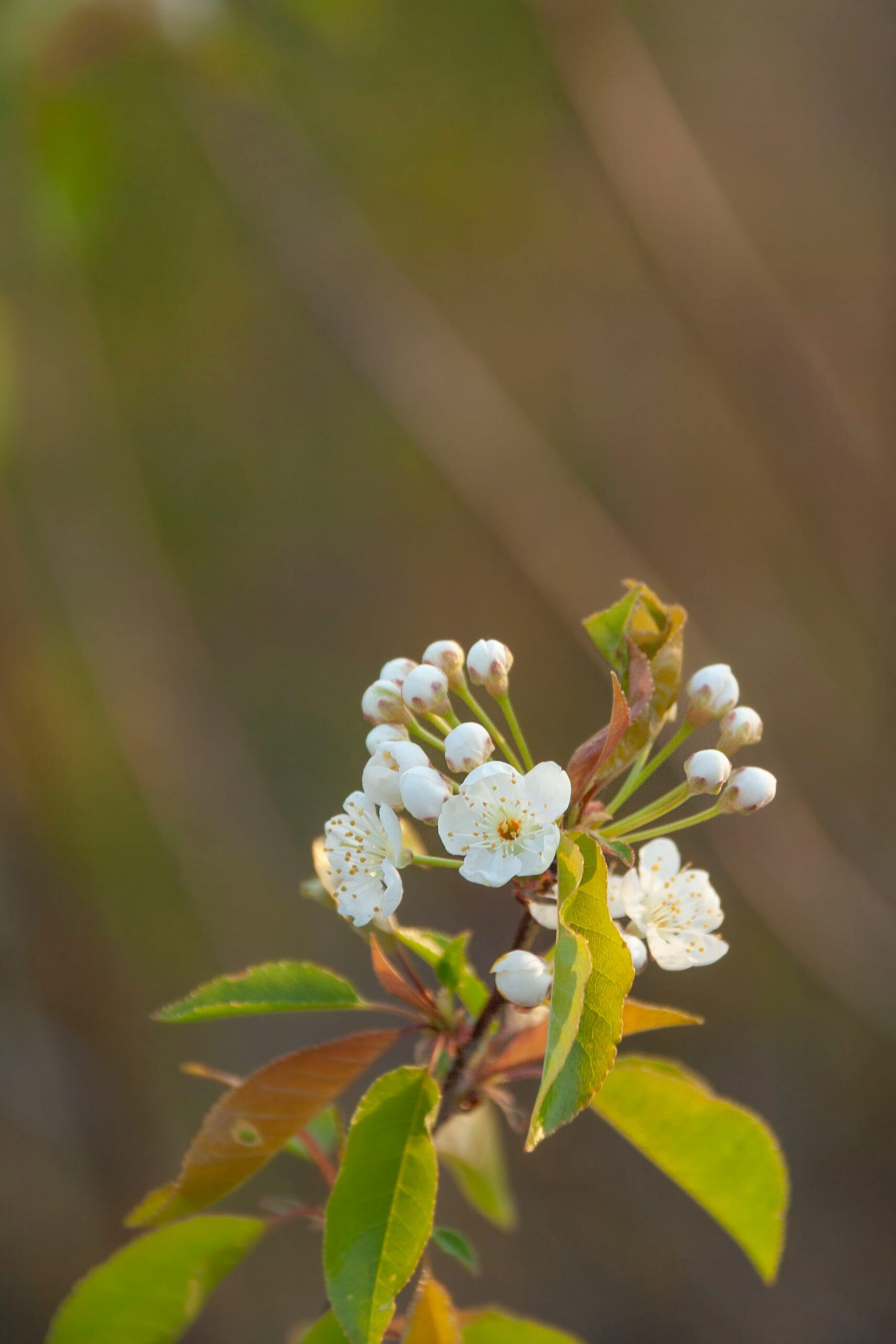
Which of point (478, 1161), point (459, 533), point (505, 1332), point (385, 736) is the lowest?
point (505, 1332)

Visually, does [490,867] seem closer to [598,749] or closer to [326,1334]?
[598,749]

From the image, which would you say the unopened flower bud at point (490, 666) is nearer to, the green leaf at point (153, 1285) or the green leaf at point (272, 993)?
the green leaf at point (272, 993)

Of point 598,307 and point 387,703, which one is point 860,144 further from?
point 387,703

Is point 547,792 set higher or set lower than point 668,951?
higher

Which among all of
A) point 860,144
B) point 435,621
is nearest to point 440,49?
point 860,144

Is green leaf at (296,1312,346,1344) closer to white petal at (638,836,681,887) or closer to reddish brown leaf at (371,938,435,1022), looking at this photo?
reddish brown leaf at (371,938,435,1022)

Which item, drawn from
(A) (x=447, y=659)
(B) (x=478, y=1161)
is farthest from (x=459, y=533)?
(A) (x=447, y=659)
